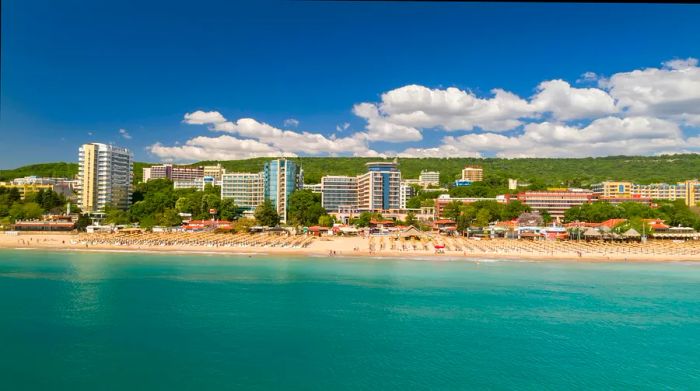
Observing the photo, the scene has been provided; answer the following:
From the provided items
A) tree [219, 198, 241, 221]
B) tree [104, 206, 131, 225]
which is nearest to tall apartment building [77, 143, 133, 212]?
tree [104, 206, 131, 225]

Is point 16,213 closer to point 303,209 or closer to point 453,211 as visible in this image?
point 303,209

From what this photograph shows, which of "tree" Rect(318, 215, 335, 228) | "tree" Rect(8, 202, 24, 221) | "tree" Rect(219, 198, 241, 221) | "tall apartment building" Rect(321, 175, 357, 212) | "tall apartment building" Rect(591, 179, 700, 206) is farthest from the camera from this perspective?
"tall apartment building" Rect(591, 179, 700, 206)

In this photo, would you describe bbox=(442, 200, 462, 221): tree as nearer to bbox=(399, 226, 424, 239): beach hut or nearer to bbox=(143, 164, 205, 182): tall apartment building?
bbox=(399, 226, 424, 239): beach hut

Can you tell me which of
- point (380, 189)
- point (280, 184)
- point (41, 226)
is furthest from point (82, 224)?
point (380, 189)

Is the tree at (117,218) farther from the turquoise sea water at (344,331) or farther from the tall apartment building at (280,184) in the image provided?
the turquoise sea water at (344,331)

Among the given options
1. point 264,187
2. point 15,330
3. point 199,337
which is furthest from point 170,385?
point 264,187
